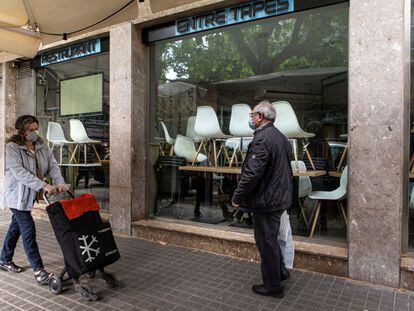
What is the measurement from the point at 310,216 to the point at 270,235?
5.83 feet

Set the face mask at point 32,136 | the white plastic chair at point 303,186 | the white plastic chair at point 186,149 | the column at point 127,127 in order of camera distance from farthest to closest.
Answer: the white plastic chair at point 186,149 → the column at point 127,127 → the white plastic chair at point 303,186 → the face mask at point 32,136

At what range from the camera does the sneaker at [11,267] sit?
13.9 feet

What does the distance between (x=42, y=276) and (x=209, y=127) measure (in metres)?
3.37

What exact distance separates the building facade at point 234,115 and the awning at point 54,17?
1.62 ft

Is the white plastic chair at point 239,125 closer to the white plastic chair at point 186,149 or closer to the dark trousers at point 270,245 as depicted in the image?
the white plastic chair at point 186,149

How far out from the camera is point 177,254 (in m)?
4.90

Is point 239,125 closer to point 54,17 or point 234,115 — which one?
point 234,115

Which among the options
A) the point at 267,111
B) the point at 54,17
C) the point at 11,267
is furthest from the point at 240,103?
the point at 11,267

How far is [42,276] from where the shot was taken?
3875mm

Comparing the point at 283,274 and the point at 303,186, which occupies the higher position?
the point at 303,186

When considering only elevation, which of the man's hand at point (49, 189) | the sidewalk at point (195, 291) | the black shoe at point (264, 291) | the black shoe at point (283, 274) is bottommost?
the sidewalk at point (195, 291)

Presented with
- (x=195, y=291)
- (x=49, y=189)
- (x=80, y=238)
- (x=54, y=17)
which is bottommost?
(x=195, y=291)

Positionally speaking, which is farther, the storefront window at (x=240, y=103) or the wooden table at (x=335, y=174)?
the storefront window at (x=240, y=103)

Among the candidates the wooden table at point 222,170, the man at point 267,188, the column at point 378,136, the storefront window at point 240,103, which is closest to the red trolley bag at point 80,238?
the man at point 267,188
